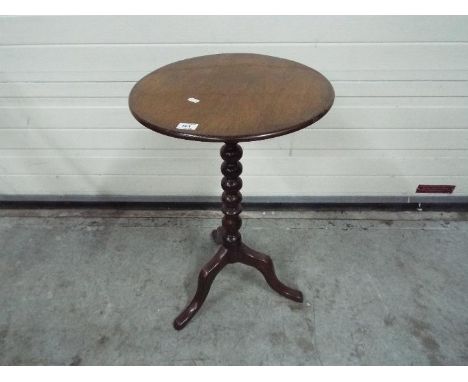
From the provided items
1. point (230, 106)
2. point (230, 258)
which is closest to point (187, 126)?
point (230, 106)

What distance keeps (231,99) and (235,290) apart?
3.42ft

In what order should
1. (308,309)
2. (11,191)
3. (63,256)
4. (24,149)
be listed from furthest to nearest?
1. (11,191)
2. (24,149)
3. (63,256)
4. (308,309)

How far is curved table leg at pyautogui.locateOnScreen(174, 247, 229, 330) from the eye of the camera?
1.67 meters

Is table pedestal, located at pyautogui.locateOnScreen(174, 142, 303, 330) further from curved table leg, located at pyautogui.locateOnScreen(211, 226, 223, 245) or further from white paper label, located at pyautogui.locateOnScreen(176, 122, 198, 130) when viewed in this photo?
white paper label, located at pyautogui.locateOnScreen(176, 122, 198, 130)

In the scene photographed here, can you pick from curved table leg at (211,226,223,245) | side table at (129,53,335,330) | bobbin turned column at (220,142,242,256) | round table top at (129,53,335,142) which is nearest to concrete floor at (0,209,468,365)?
curved table leg at (211,226,223,245)

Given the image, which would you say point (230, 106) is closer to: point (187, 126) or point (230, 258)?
point (187, 126)

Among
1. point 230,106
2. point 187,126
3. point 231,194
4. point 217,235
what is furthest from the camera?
point 217,235

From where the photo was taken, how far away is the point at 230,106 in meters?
1.20

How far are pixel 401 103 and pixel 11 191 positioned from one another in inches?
98.8

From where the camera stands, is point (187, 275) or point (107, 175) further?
point (107, 175)

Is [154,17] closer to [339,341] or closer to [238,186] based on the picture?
[238,186]

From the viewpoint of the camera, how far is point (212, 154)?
218 cm

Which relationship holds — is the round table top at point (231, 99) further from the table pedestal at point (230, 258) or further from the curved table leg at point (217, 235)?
the curved table leg at point (217, 235)

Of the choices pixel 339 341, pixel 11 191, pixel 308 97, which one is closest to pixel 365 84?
pixel 308 97
